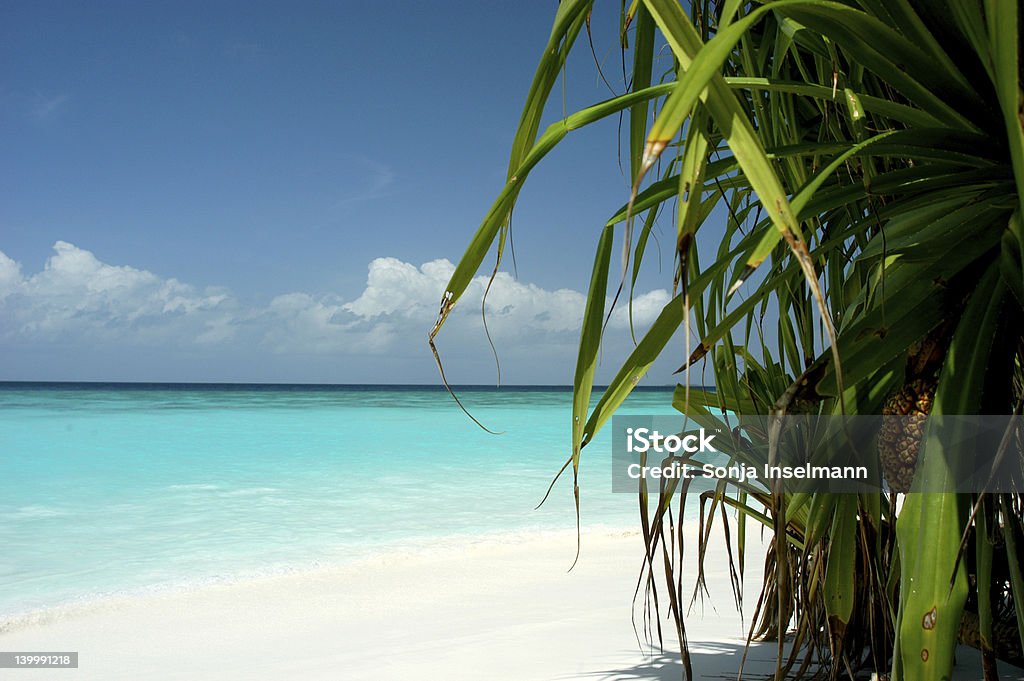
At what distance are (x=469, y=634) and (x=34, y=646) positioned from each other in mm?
1360

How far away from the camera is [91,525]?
4.63m

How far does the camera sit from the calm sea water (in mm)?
3605

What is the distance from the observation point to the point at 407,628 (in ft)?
7.26

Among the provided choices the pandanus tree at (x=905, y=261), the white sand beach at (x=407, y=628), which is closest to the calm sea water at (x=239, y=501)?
the white sand beach at (x=407, y=628)

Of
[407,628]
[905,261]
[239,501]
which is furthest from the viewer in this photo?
[239,501]

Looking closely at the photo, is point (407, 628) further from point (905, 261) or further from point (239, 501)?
point (239, 501)

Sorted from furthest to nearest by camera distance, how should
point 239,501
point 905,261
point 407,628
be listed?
1. point 239,501
2. point 407,628
3. point 905,261

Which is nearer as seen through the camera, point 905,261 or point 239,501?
point 905,261

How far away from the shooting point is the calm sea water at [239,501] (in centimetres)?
361

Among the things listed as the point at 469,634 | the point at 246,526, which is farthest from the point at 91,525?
the point at 469,634

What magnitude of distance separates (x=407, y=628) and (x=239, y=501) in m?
3.84
